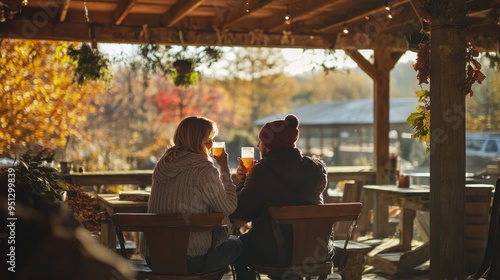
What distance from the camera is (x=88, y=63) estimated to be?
25.6 ft

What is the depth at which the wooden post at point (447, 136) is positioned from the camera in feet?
12.4

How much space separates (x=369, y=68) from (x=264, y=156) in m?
4.48

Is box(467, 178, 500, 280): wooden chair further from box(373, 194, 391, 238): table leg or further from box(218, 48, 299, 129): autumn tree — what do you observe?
box(218, 48, 299, 129): autumn tree

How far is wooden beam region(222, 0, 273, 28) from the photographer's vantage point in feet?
21.7

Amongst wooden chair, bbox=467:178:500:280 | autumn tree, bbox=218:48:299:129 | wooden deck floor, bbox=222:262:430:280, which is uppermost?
autumn tree, bbox=218:48:299:129

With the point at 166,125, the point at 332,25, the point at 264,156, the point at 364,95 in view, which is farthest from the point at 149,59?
the point at 364,95

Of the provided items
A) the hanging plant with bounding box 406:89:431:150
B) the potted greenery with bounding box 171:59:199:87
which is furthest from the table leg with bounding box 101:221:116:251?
the potted greenery with bounding box 171:59:199:87

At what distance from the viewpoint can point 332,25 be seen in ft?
25.9

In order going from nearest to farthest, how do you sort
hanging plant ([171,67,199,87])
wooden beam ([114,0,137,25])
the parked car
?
wooden beam ([114,0,137,25]) < hanging plant ([171,67,199,87]) < the parked car

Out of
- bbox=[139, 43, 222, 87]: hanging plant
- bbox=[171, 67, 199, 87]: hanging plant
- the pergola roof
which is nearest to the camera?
the pergola roof

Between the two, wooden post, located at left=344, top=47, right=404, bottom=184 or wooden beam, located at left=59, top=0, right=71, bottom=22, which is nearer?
wooden beam, located at left=59, top=0, right=71, bottom=22

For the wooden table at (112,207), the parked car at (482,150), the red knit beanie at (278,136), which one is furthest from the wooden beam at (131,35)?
the parked car at (482,150)

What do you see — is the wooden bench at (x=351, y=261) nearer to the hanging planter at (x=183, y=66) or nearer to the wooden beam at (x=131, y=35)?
the wooden beam at (x=131, y=35)

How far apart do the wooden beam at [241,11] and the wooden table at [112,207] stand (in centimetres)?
236
